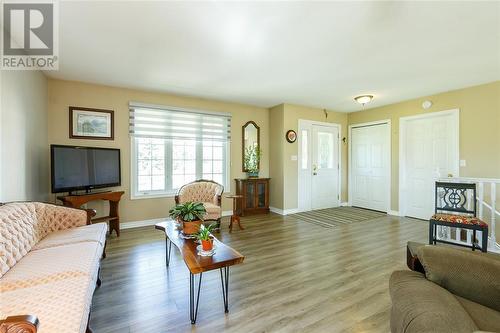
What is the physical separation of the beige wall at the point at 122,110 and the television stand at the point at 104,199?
0.41m

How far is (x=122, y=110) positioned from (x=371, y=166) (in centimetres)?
549

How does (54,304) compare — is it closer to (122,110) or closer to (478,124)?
(122,110)

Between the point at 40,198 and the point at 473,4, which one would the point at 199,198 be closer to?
the point at 40,198

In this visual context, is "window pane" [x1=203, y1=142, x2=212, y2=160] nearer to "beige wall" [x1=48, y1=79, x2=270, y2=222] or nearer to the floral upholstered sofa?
"beige wall" [x1=48, y1=79, x2=270, y2=222]

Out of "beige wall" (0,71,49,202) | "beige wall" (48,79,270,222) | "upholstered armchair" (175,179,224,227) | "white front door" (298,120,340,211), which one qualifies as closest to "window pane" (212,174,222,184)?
"beige wall" (48,79,270,222)

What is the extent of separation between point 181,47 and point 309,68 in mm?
1686

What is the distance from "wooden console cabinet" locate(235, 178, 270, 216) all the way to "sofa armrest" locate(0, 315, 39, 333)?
4.06 metres

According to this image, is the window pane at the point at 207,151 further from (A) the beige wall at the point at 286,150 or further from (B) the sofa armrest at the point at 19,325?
(B) the sofa armrest at the point at 19,325

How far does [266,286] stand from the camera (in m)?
2.22

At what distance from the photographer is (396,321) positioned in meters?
1.15

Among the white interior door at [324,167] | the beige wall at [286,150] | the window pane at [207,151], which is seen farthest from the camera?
the white interior door at [324,167]

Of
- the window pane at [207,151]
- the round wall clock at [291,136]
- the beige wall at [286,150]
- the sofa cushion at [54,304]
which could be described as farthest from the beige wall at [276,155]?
the sofa cushion at [54,304]

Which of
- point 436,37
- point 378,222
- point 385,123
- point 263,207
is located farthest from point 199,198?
point 385,123
